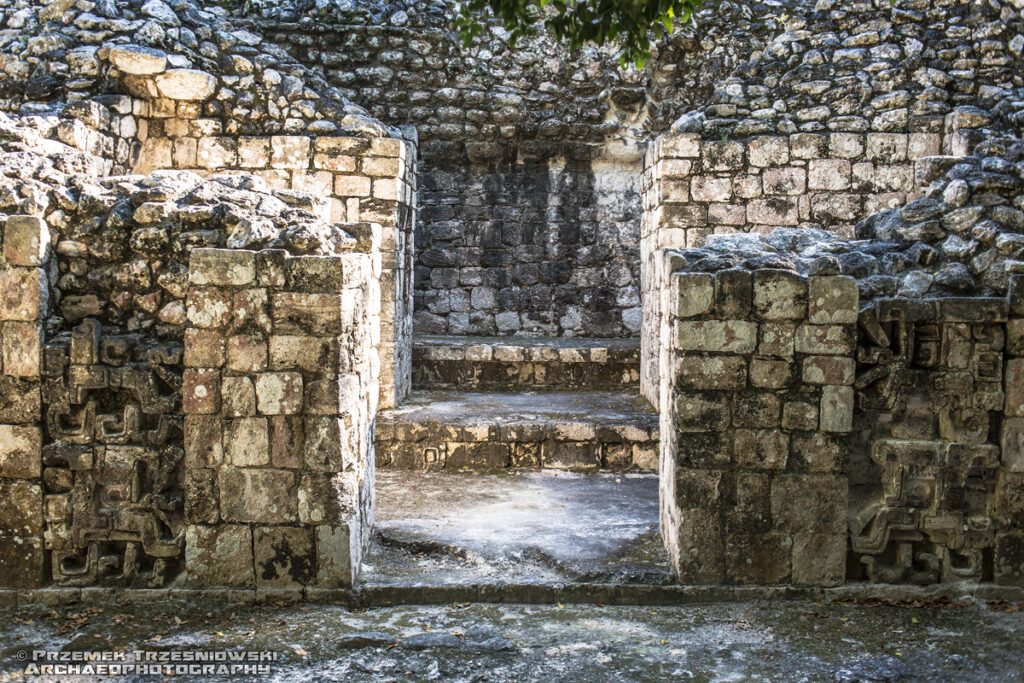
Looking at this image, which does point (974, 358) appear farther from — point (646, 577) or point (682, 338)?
point (646, 577)

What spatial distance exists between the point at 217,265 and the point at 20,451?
1475mm

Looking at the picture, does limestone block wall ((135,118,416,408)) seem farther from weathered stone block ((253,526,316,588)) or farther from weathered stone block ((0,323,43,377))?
A: weathered stone block ((0,323,43,377))

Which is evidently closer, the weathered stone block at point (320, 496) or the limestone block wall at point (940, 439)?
the weathered stone block at point (320, 496)

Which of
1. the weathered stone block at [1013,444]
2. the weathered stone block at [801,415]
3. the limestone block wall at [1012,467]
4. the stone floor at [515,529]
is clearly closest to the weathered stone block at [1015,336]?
the limestone block wall at [1012,467]

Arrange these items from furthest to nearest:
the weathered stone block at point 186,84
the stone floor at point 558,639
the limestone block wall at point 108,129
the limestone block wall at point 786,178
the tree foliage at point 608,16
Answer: the limestone block wall at point 786,178
the weathered stone block at point 186,84
the limestone block wall at point 108,129
the tree foliage at point 608,16
the stone floor at point 558,639

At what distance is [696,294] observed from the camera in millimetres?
4695

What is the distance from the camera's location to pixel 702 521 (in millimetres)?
4738

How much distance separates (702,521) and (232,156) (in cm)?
554

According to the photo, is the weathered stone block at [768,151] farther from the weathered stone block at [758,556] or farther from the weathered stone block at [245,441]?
the weathered stone block at [245,441]

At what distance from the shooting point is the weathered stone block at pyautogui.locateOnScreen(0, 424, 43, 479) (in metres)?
4.55

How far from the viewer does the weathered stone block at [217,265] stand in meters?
4.48

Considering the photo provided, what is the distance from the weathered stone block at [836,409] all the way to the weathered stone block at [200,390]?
329cm

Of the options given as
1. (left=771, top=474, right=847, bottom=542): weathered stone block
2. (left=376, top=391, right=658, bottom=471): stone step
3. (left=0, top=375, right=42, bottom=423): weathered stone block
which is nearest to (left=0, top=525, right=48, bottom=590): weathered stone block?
(left=0, top=375, right=42, bottom=423): weathered stone block

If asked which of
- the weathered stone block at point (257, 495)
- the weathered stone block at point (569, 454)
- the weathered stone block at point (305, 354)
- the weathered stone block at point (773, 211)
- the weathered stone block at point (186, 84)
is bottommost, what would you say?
the weathered stone block at point (569, 454)
